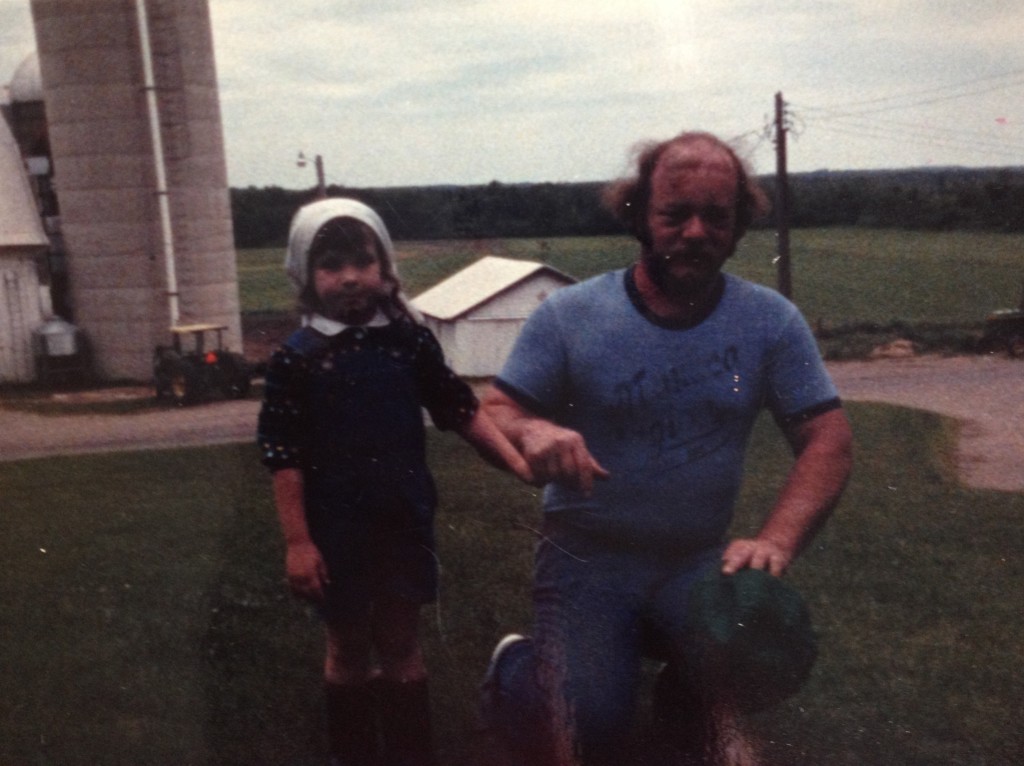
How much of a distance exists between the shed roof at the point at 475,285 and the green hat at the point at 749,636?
644 mm

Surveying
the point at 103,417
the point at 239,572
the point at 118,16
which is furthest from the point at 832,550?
the point at 118,16

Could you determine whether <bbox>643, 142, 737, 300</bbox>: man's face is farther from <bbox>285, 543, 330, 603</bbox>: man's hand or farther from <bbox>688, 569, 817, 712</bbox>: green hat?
<bbox>285, 543, 330, 603</bbox>: man's hand

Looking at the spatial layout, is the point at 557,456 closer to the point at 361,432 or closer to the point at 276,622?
the point at 361,432

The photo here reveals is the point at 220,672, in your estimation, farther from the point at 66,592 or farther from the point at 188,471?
the point at 188,471

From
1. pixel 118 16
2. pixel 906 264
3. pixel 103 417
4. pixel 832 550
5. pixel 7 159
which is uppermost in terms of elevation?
pixel 118 16

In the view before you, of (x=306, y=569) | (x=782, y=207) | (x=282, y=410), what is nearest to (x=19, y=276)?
(x=282, y=410)

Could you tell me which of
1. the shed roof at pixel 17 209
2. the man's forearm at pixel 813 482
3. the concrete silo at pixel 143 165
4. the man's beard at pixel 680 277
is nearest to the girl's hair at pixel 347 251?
the man's beard at pixel 680 277

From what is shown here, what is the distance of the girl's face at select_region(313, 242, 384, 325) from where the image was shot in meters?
1.68

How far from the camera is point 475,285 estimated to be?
6.68ft

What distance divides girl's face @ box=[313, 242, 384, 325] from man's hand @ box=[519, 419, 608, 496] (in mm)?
352

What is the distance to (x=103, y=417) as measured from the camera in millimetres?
2688

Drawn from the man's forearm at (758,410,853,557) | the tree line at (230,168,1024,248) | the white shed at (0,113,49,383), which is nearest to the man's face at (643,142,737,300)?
the tree line at (230,168,1024,248)

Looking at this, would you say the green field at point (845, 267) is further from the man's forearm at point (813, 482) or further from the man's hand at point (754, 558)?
the man's hand at point (754, 558)

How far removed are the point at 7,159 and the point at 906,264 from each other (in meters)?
2.04
